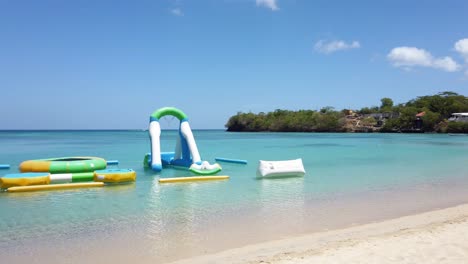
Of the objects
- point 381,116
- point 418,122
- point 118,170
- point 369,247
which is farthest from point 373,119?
point 369,247

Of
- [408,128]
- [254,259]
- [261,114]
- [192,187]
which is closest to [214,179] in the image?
[192,187]

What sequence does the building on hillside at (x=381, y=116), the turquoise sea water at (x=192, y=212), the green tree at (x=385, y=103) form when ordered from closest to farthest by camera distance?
the turquoise sea water at (x=192, y=212) → the building on hillside at (x=381, y=116) → the green tree at (x=385, y=103)

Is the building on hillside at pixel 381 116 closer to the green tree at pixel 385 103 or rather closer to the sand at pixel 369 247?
the green tree at pixel 385 103

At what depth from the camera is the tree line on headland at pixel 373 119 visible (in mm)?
61469

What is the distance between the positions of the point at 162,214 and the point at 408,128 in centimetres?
6524

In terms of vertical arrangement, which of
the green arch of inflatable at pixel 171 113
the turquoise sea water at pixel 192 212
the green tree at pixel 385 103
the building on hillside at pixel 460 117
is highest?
the green tree at pixel 385 103

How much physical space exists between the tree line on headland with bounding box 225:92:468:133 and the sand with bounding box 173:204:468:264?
5938 cm

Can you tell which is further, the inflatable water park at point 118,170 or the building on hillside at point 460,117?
the building on hillside at point 460,117

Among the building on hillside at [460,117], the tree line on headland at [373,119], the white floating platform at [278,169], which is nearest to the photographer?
the white floating platform at [278,169]

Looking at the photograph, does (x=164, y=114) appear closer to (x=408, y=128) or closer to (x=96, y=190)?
(x=96, y=190)

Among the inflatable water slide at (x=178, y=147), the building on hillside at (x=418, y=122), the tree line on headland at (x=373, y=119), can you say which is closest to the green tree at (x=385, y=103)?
the tree line on headland at (x=373, y=119)

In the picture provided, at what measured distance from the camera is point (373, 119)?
73.7 metres

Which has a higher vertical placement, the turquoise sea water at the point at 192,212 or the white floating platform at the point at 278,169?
the white floating platform at the point at 278,169

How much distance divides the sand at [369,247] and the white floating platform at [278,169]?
5410 mm
